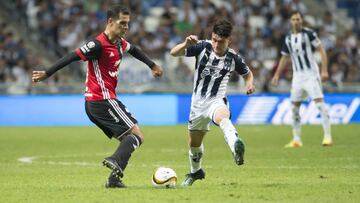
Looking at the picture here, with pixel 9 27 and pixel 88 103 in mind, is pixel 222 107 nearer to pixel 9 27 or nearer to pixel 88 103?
pixel 88 103

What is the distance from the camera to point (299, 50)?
16.8 m

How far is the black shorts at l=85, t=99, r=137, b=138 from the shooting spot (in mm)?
9656

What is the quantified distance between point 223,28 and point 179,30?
19.5 metres

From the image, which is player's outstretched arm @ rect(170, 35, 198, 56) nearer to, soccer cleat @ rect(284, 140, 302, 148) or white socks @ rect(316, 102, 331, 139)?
soccer cleat @ rect(284, 140, 302, 148)

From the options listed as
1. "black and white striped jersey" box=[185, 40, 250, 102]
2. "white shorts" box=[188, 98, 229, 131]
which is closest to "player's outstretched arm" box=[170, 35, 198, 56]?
"black and white striped jersey" box=[185, 40, 250, 102]

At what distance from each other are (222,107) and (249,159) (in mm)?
4318

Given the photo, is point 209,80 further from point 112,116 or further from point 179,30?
point 179,30

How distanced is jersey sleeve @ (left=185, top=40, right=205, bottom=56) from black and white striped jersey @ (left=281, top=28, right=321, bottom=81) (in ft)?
22.9

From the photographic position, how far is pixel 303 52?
55.1 ft

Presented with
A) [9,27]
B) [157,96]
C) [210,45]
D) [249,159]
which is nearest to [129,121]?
[210,45]

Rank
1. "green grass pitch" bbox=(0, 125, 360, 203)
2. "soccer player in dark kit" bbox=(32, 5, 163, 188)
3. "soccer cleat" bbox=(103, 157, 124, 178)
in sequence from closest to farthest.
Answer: "green grass pitch" bbox=(0, 125, 360, 203), "soccer cleat" bbox=(103, 157, 124, 178), "soccer player in dark kit" bbox=(32, 5, 163, 188)

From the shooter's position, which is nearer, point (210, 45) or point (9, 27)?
point (210, 45)

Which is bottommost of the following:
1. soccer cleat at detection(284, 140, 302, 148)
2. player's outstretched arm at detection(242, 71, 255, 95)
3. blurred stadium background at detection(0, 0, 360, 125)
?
blurred stadium background at detection(0, 0, 360, 125)

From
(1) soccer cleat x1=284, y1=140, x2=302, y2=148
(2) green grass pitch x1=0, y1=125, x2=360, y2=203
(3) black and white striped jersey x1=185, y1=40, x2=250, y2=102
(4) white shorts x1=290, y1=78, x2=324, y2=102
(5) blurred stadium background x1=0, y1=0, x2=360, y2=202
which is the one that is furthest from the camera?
(4) white shorts x1=290, y1=78, x2=324, y2=102
